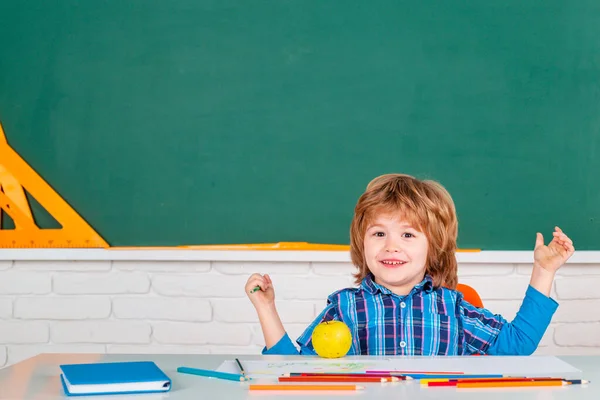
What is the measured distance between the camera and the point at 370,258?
159 cm

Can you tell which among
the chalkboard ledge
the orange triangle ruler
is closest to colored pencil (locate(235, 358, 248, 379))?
the chalkboard ledge

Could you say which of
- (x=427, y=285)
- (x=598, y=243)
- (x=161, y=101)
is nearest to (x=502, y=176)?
(x=598, y=243)

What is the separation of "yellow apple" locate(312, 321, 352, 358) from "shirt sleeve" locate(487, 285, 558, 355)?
42cm

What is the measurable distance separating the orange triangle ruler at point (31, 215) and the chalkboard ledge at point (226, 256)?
3 centimetres

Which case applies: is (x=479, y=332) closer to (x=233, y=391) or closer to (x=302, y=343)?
(x=302, y=343)

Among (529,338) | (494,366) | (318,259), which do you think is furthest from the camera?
(318,259)

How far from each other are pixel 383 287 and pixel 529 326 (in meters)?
0.31

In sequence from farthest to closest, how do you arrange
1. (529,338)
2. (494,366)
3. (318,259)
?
1. (318,259)
2. (529,338)
3. (494,366)

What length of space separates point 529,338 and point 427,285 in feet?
0.77

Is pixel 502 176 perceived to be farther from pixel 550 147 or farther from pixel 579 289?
pixel 579 289

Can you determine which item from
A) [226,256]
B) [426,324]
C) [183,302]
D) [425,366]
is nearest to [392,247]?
[426,324]

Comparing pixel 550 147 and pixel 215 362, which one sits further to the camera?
pixel 550 147

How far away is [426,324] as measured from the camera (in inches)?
60.1

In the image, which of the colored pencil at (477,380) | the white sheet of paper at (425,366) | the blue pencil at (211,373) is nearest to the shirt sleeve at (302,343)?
the white sheet of paper at (425,366)
